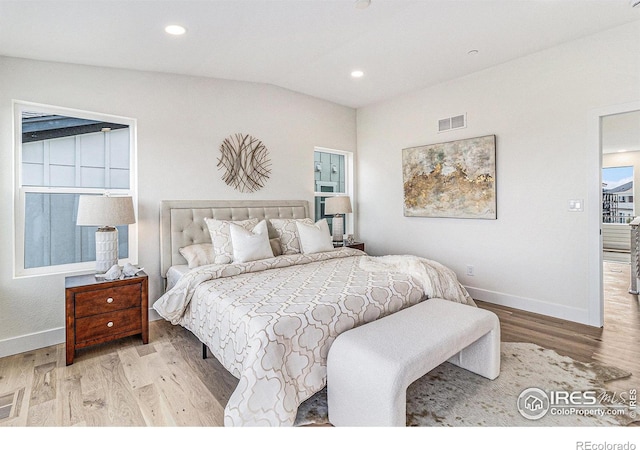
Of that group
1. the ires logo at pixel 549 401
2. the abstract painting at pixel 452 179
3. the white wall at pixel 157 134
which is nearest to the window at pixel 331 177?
the white wall at pixel 157 134

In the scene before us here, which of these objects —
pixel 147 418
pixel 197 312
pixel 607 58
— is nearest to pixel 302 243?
pixel 197 312

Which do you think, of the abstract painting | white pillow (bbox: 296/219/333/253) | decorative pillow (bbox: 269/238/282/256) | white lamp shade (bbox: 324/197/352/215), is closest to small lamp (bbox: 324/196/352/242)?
white lamp shade (bbox: 324/197/352/215)

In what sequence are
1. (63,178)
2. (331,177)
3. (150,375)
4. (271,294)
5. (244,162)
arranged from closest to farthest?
(271,294), (150,375), (63,178), (244,162), (331,177)

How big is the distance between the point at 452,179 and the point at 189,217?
10.1 ft

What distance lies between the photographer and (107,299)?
103 inches

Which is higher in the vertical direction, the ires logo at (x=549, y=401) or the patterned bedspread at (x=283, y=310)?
the patterned bedspread at (x=283, y=310)

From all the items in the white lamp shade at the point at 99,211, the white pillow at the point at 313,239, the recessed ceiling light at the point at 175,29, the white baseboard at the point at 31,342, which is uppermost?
the recessed ceiling light at the point at 175,29

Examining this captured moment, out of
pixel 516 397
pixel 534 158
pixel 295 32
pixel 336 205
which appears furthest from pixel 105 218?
pixel 534 158

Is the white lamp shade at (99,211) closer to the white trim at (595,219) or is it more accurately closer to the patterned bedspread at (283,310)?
the patterned bedspread at (283,310)

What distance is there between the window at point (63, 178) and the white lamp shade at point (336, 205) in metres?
2.40

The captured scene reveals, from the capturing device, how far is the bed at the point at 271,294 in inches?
66.6

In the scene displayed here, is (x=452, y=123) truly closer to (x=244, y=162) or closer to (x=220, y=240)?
(x=244, y=162)

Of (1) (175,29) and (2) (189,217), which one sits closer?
(1) (175,29)

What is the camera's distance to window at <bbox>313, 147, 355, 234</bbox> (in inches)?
190
